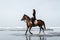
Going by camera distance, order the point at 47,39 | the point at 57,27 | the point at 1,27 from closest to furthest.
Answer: the point at 47,39 → the point at 57,27 → the point at 1,27

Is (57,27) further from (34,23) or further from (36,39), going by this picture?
(36,39)

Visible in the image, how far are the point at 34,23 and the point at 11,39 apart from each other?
2505 millimetres

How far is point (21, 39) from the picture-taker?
9750 millimetres

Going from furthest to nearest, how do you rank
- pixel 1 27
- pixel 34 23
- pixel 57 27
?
1. pixel 1 27
2. pixel 57 27
3. pixel 34 23

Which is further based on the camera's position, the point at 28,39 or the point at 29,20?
the point at 29,20

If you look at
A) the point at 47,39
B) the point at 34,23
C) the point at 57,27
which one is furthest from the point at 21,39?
the point at 57,27

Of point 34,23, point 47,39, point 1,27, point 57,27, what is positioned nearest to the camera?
point 47,39

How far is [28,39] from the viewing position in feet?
31.8

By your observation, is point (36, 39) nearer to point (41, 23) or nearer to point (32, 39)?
point (32, 39)

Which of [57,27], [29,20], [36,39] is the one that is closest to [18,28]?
[57,27]

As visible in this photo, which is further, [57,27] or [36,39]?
[57,27]

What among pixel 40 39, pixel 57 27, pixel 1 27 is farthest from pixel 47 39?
pixel 1 27

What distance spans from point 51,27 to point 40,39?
6308mm

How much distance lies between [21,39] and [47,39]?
0.92 meters
